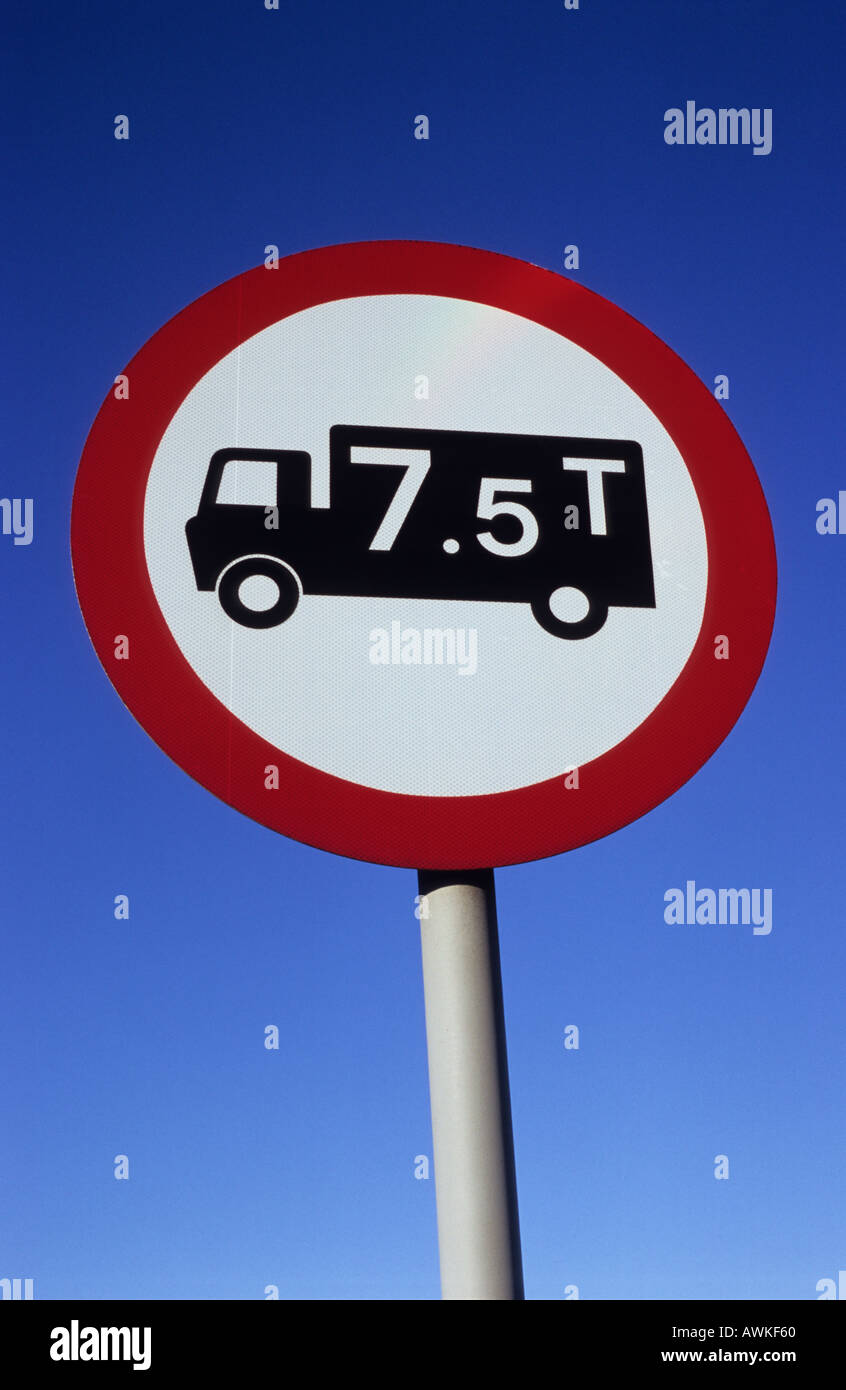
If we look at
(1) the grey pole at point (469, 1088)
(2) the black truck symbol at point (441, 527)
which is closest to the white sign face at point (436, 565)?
(2) the black truck symbol at point (441, 527)

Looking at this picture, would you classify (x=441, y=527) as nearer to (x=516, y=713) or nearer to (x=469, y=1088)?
(x=516, y=713)

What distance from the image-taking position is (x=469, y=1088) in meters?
1.58

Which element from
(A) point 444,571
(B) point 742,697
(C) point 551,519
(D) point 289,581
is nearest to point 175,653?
(D) point 289,581

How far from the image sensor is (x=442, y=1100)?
1592mm

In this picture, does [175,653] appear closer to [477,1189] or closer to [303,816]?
[303,816]

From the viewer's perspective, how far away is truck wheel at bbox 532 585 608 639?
168cm

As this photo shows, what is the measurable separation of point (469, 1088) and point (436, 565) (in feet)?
1.91

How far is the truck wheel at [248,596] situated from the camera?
1.60 meters

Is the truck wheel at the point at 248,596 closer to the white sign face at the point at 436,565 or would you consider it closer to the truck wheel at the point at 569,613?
the white sign face at the point at 436,565

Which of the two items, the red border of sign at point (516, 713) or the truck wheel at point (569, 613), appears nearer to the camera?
the red border of sign at point (516, 713)

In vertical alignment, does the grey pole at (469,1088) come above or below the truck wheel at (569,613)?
below

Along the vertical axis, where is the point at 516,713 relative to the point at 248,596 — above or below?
below

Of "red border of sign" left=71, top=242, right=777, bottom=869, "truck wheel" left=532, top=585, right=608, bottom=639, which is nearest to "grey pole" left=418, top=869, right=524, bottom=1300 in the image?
"red border of sign" left=71, top=242, right=777, bottom=869

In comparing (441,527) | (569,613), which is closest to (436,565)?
(441,527)
